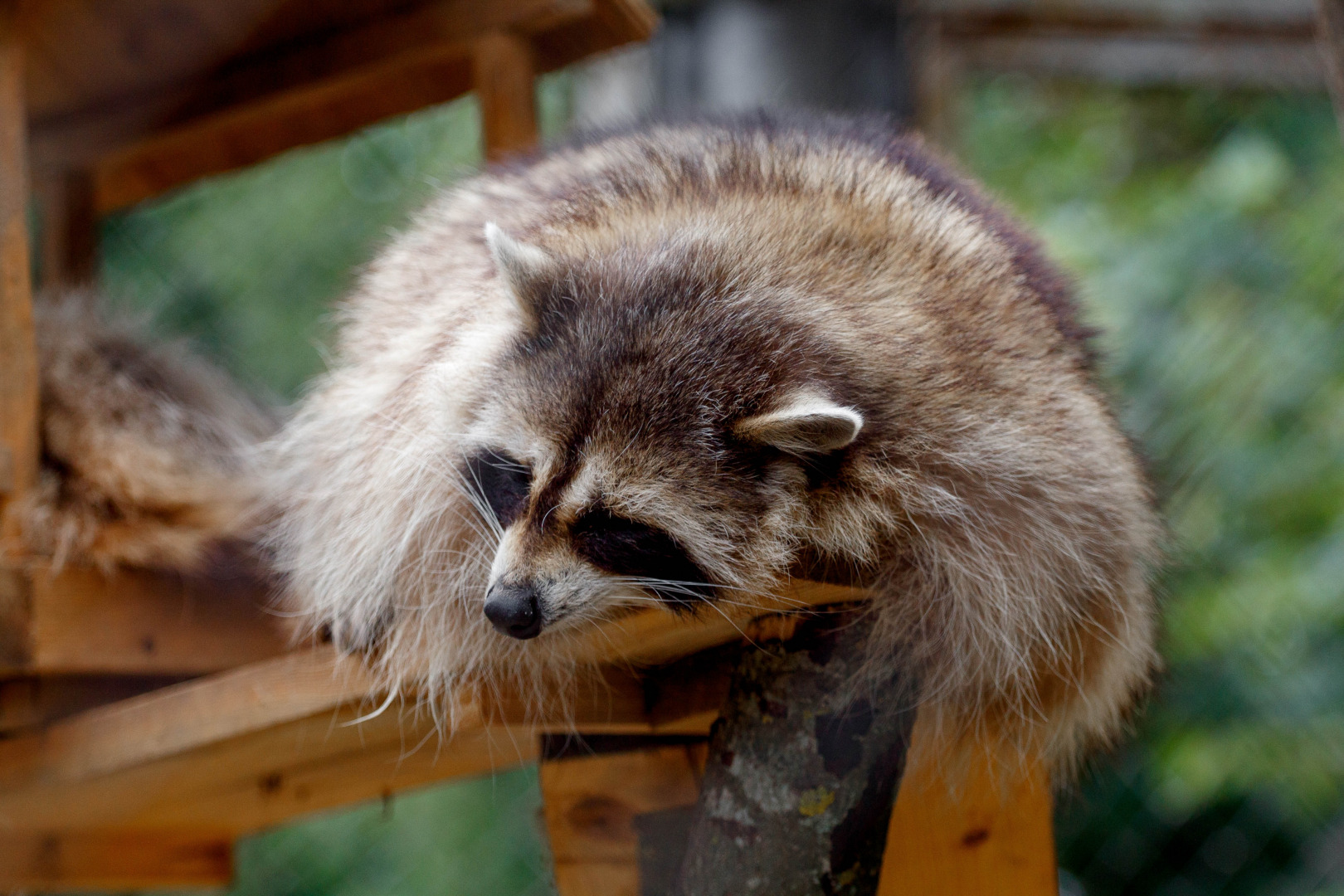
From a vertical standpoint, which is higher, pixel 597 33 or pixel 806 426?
pixel 597 33

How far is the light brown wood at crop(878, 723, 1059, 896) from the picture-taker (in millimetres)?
1795

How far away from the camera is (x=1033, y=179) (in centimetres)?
488

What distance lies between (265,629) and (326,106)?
1.17 meters

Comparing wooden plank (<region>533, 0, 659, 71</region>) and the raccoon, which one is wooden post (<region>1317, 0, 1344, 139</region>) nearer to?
the raccoon

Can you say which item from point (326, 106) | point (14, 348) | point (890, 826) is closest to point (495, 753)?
point (890, 826)

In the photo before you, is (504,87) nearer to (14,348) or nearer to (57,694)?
(14,348)

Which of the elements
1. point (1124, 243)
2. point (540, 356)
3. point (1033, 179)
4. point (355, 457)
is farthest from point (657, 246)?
point (1033, 179)

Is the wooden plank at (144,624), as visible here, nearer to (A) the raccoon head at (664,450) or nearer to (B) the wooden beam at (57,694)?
(B) the wooden beam at (57,694)

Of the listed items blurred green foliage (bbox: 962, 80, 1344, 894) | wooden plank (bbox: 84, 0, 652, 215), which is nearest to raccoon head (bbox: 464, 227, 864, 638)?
wooden plank (bbox: 84, 0, 652, 215)

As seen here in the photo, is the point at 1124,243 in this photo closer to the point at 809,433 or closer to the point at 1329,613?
the point at 1329,613

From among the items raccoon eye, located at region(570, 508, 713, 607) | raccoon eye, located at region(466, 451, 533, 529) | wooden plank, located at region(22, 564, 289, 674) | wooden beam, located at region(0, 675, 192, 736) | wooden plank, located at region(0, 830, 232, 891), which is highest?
raccoon eye, located at region(466, 451, 533, 529)

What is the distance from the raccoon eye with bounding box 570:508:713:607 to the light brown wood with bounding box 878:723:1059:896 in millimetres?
574

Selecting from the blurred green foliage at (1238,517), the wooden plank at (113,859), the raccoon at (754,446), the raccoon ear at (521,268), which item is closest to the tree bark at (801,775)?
the raccoon at (754,446)

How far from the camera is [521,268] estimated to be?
5.04 ft
